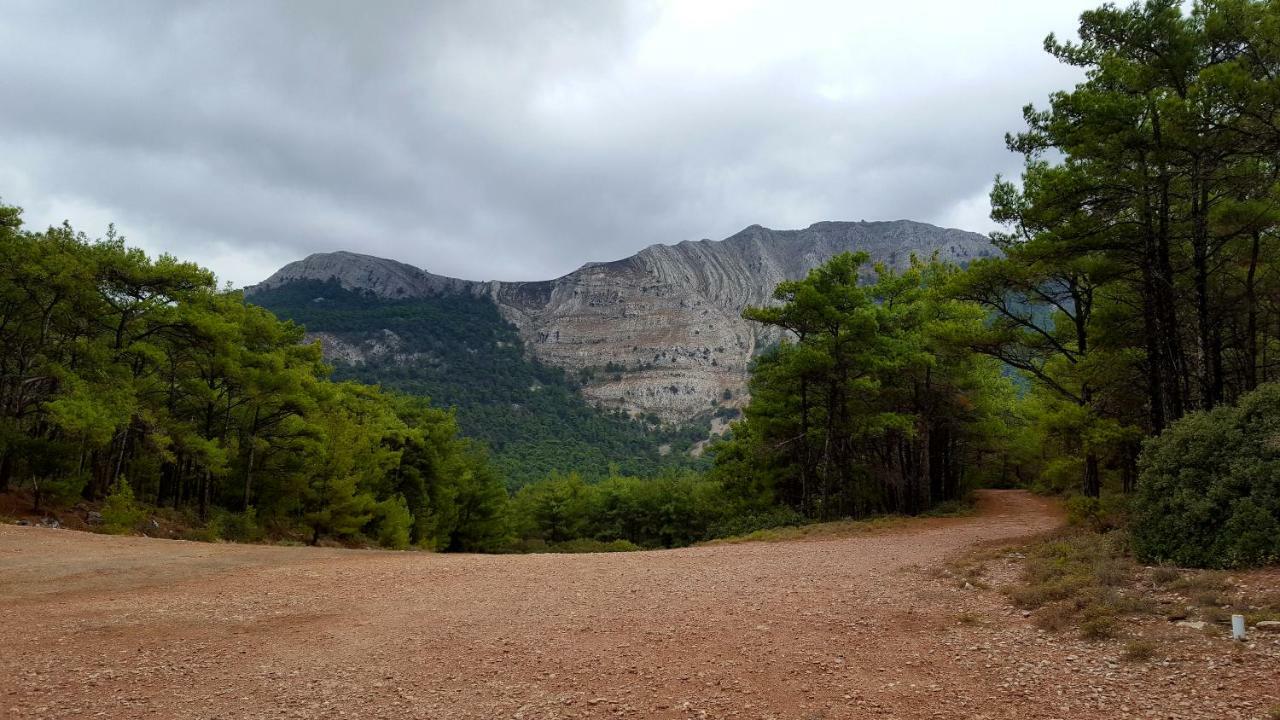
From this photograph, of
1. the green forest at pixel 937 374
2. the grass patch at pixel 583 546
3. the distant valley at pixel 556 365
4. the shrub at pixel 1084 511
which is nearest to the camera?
the green forest at pixel 937 374

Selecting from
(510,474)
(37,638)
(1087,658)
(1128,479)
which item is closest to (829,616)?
(1087,658)

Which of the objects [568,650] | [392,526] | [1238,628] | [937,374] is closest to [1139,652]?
[1238,628]

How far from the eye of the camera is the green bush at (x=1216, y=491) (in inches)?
249

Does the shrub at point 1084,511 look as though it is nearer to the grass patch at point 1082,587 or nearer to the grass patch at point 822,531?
the grass patch at point 1082,587

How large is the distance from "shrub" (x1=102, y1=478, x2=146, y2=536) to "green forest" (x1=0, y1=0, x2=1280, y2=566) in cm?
10

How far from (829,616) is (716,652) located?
5.67 ft

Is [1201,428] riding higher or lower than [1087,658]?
higher

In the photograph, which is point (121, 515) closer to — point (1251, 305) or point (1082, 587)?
point (1082, 587)

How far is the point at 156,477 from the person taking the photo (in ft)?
82.6

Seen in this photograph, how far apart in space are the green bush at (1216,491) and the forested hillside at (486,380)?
8032cm

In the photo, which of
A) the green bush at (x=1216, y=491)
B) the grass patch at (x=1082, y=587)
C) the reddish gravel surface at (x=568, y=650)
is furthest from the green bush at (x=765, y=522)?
the green bush at (x=1216, y=491)

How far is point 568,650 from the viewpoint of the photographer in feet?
18.8

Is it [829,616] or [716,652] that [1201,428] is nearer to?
[829,616]

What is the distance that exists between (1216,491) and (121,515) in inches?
873
